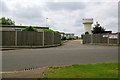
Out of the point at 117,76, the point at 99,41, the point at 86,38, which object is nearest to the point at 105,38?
the point at 99,41

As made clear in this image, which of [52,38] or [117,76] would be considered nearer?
[117,76]

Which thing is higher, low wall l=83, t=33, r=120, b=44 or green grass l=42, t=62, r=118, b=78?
low wall l=83, t=33, r=120, b=44

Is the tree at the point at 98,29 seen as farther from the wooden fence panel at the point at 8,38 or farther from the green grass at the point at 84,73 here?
the green grass at the point at 84,73

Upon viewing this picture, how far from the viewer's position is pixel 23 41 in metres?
17.7

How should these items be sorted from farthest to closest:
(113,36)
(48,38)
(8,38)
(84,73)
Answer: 1. (113,36)
2. (48,38)
3. (8,38)
4. (84,73)

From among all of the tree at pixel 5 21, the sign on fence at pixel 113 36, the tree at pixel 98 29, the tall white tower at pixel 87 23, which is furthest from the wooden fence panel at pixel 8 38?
the tree at pixel 5 21

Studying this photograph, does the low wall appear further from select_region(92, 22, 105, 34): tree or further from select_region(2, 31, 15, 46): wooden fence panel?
select_region(2, 31, 15, 46): wooden fence panel

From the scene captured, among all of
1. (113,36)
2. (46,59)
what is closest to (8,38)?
(46,59)

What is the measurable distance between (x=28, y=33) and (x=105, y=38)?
49.3 ft

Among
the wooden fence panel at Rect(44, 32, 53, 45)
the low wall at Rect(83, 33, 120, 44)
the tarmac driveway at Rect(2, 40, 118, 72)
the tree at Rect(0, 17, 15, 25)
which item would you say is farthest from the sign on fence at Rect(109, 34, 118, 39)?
the tree at Rect(0, 17, 15, 25)

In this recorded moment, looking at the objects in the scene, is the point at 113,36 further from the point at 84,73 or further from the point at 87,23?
the point at 87,23

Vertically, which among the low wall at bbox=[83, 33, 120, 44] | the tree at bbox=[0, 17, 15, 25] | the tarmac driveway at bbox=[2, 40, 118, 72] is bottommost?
the tarmac driveway at bbox=[2, 40, 118, 72]

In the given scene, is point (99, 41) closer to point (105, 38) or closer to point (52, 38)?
point (105, 38)

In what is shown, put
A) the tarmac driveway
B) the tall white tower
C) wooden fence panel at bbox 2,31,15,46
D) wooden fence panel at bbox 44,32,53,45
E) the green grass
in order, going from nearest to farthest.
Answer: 1. the green grass
2. the tarmac driveway
3. wooden fence panel at bbox 2,31,15,46
4. wooden fence panel at bbox 44,32,53,45
5. the tall white tower
